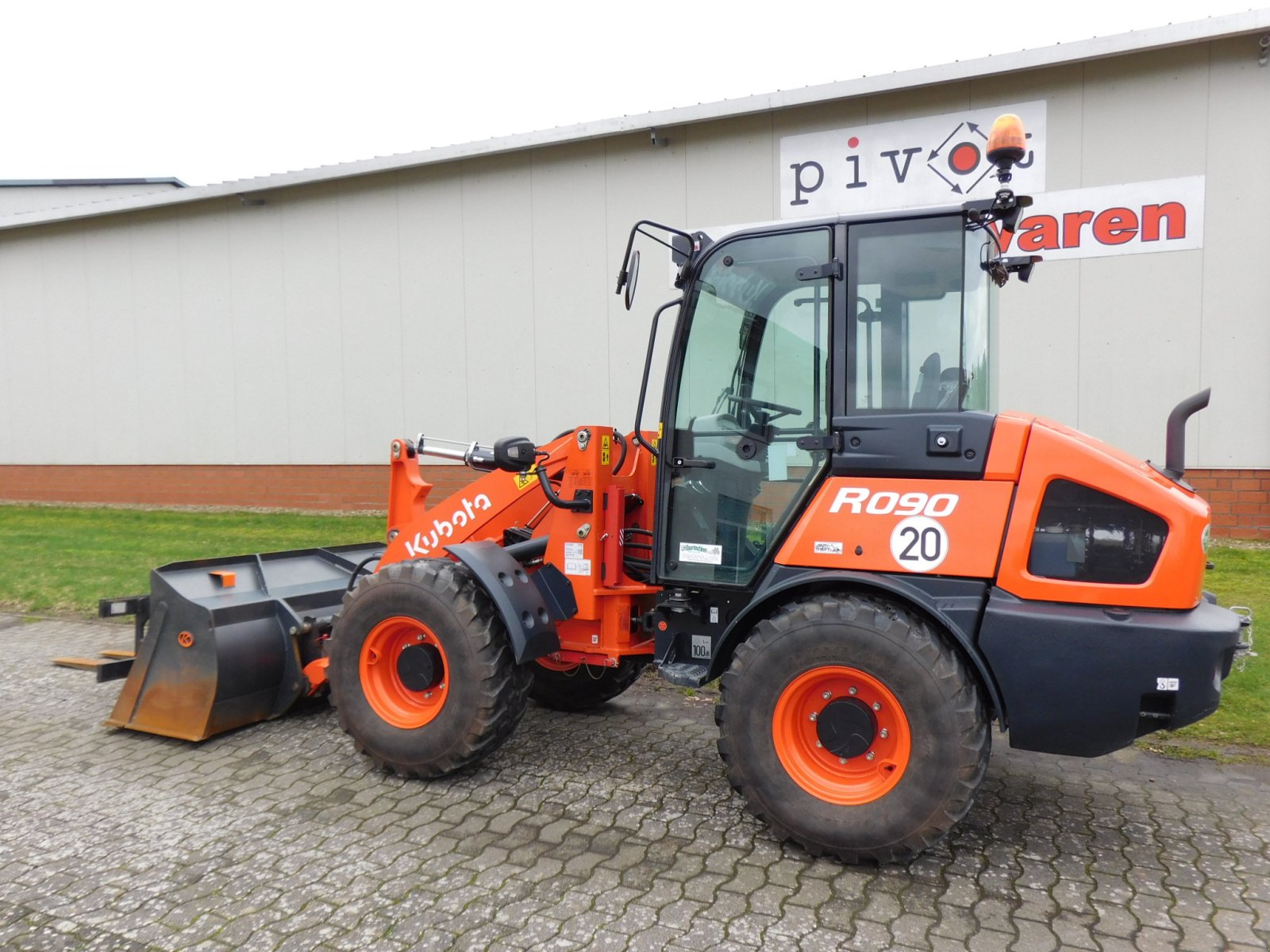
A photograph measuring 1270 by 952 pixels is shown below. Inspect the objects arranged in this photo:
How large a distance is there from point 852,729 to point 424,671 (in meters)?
1.91

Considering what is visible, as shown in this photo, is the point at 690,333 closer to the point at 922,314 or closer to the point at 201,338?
the point at 922,314

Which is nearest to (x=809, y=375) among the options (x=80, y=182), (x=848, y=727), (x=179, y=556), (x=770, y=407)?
(x=770, y=407)

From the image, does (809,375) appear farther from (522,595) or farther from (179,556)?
(179,556)

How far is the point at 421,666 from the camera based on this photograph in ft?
13.5

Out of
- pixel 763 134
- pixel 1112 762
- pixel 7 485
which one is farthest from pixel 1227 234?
pixel 7 485

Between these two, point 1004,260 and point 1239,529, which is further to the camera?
point 1239,529

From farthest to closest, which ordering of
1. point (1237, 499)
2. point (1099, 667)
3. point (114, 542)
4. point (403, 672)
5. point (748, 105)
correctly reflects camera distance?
1. point (114, 542)
2. point (748, 105)
3. point (1237, 499)
4. point (403, 672)
5. point (1099, 667)

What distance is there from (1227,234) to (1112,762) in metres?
6.14

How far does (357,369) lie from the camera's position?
12.6 meters

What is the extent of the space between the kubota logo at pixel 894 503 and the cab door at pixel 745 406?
0.15 metres

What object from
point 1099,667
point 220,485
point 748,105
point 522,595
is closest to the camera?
point 1099,667

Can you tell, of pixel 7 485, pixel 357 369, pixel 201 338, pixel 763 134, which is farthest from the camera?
pixel 7 485

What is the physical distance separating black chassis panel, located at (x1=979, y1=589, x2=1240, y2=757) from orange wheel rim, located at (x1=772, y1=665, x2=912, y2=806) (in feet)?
1.36

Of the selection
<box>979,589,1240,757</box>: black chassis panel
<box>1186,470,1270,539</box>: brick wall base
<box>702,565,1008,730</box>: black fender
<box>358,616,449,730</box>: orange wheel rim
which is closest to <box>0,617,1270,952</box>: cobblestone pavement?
<box>358,616,449,730</box>: orange wheel rim
